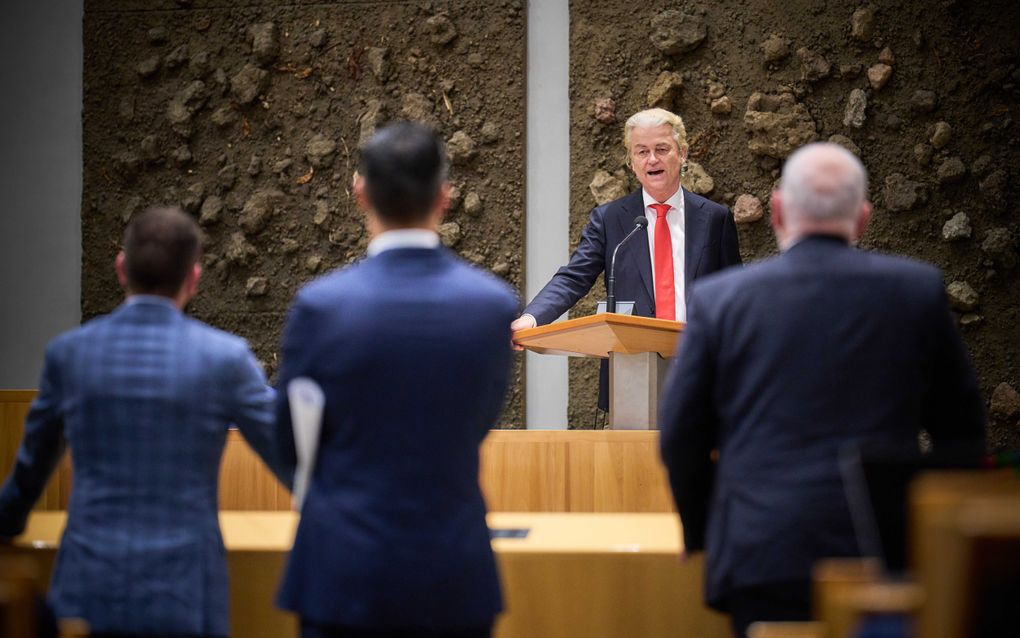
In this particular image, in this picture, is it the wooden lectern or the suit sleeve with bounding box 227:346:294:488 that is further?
the wooden lectern

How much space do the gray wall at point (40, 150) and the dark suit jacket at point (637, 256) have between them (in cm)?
290

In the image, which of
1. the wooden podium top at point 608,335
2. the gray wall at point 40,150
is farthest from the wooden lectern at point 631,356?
the gray wall at point 40,150

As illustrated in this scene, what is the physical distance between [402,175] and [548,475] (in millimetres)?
1547

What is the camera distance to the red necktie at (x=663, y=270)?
4.44 metres

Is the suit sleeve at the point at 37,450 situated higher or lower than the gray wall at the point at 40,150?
lower

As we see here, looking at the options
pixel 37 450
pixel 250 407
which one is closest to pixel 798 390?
pixel 250 407

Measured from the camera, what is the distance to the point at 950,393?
210 centimetres

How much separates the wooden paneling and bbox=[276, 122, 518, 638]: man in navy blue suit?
134 cm

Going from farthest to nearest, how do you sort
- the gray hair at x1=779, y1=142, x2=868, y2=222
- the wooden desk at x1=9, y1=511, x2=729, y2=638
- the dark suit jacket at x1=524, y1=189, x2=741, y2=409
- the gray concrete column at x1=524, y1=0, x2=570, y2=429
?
the gray concrete column at x1=524, y1=0, x2=570, y2=429 < the dark suit jacket at x1=524, y1=189, x2=741, y2=409 < the wooden desk at x1=9, y1=511, x2=729, y2=638 < the gray hair at x1=779, y1=142, x2=868, y2=222

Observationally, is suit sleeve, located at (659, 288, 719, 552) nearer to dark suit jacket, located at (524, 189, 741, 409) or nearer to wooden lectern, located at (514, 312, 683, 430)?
wooden lectern, located at (514, 312, 683, 430)

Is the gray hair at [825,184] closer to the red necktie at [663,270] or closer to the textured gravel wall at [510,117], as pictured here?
the red necktie at [663,270]

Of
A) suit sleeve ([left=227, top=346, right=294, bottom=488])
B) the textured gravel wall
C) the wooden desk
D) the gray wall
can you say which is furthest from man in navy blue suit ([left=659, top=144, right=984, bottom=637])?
the gray wall

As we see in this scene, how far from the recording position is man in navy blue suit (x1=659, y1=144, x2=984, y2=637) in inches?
76.4

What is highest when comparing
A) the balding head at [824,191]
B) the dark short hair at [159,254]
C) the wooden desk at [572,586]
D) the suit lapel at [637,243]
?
the suit lapel at [637,243]
